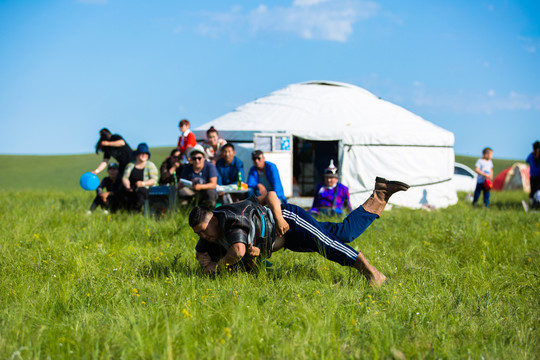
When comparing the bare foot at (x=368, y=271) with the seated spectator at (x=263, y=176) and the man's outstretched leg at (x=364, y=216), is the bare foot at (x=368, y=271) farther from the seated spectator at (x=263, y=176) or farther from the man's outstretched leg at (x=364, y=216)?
the seated spectator at (x=263, y=176)

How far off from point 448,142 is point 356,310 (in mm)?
9719

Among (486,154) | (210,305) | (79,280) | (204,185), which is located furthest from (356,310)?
(486,154)

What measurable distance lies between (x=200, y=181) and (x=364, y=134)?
507cm

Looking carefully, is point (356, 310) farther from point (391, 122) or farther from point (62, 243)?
point (391, 122)

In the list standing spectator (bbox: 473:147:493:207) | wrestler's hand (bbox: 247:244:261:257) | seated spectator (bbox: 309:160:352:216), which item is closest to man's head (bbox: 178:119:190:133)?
seated spectator (bbox: 309:160:352:216)

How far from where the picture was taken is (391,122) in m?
10.8

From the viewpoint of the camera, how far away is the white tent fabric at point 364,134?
10.1 metres

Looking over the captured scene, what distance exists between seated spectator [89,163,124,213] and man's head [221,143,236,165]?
1.58 m

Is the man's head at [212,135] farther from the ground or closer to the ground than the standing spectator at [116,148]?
farther from the ground

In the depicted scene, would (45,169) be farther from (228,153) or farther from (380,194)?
(380,194)

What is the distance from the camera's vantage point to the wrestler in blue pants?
124 inches

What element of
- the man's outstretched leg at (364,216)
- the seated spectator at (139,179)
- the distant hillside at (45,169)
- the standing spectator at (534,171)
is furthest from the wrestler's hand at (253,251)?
the distant hillside at (45,169)

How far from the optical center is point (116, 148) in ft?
24.3

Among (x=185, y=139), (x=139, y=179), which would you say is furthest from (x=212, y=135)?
(x=139, y=179)
